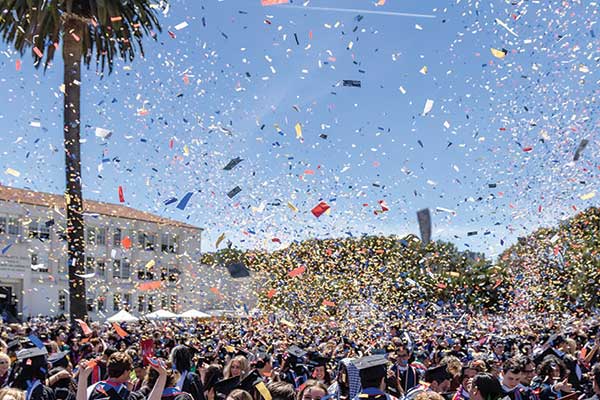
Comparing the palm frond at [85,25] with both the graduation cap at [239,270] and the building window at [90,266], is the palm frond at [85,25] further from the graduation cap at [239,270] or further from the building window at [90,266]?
the building window at [90,266]

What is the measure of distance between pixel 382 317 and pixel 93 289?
38.0m

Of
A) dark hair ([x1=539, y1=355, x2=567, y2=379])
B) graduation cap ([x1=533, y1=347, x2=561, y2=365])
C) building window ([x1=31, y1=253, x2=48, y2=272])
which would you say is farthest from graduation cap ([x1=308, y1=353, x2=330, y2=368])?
building window ([x1=31, y1=253, x2=48, y2=272])

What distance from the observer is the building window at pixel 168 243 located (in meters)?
57.7

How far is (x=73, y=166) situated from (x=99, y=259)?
34.7m

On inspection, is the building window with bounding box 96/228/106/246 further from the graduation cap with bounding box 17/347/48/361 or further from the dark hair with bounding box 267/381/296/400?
the dark hair with bounding box 267/381/296/400

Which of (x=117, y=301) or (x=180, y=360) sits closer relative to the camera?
(x=180, y=360)

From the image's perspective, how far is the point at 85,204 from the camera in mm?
51000

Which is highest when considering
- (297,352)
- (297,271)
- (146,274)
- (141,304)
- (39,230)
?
(39,230)

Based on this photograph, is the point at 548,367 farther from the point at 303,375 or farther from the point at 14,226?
the point at 14,226

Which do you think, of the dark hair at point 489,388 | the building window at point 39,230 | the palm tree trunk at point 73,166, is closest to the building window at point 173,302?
the building window at point 39,230

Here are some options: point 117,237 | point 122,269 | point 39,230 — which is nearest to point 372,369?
point 39,230

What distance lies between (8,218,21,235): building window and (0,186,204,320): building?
0.22 ft

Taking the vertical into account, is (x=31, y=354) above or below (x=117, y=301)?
below

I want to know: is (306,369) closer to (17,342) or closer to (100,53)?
(17,342)
